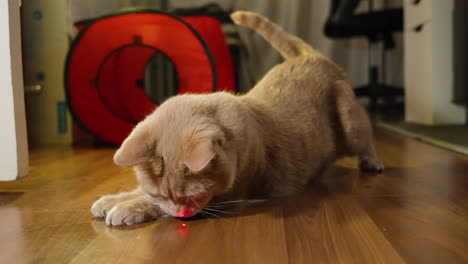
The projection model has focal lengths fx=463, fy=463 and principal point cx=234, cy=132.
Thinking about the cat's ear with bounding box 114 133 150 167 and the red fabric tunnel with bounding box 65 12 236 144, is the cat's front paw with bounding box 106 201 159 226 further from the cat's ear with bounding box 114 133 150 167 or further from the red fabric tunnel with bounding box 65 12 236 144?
the red fabric tunnel with bounding box 65 12 236 144

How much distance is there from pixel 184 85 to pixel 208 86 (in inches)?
6.0

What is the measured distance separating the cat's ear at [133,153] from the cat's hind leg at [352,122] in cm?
81

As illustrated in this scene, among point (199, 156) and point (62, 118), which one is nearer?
point (199, 156)

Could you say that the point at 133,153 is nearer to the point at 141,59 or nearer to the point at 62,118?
the point at 62,118

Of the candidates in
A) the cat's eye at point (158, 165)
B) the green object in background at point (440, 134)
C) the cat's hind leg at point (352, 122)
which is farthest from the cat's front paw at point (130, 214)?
the green object in background at point (440, 134)

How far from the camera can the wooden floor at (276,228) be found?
2.84 ft

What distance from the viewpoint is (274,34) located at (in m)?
1.74

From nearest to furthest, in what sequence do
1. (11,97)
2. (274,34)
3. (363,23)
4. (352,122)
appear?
1. (11,97)
2. (352,122)
3. (274,34)
4. (363,23)

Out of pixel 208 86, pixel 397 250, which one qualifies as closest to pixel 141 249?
pixel 397 250

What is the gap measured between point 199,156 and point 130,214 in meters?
0.29

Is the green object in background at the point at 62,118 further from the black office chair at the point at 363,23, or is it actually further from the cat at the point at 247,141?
the black office chair at the point at 363,23

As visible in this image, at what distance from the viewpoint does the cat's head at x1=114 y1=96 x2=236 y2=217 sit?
0.99 meters

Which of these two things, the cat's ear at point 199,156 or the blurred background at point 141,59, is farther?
A: the blurred background at point 141,59

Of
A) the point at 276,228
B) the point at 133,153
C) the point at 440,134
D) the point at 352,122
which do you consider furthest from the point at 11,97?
the point at 440,134
